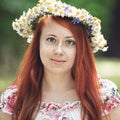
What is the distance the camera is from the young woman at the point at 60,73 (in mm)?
5164

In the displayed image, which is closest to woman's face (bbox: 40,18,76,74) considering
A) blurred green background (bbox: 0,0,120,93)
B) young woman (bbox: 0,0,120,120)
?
young woman (bbox: 0,0,120,120)

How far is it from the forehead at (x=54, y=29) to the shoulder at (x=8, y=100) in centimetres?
51

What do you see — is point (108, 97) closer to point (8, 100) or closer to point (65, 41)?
point (65, 41)

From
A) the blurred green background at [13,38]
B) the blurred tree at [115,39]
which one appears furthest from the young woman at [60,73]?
the blurred tree at [115,39]

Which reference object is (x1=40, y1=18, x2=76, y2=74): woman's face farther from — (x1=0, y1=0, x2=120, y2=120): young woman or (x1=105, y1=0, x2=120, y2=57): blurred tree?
(x1=105, y1=0, x2=120, y2=57): blurred tree

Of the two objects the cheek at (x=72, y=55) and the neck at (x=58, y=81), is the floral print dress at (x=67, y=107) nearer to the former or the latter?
the neck at (x=58, y=81)

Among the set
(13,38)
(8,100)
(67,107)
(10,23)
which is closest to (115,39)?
(13,38)

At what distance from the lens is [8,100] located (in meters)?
5.41

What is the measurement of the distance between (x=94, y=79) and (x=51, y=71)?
309 millimetres

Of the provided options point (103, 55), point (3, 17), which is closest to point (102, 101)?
point (3, 17)

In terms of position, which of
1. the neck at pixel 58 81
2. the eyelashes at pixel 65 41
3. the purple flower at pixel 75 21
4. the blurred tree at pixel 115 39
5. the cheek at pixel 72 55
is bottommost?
the neck at pixel 58 81

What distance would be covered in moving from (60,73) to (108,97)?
39 centimetres

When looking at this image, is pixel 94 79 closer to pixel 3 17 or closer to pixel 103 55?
pixel 3 17

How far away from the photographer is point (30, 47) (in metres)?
5.32
